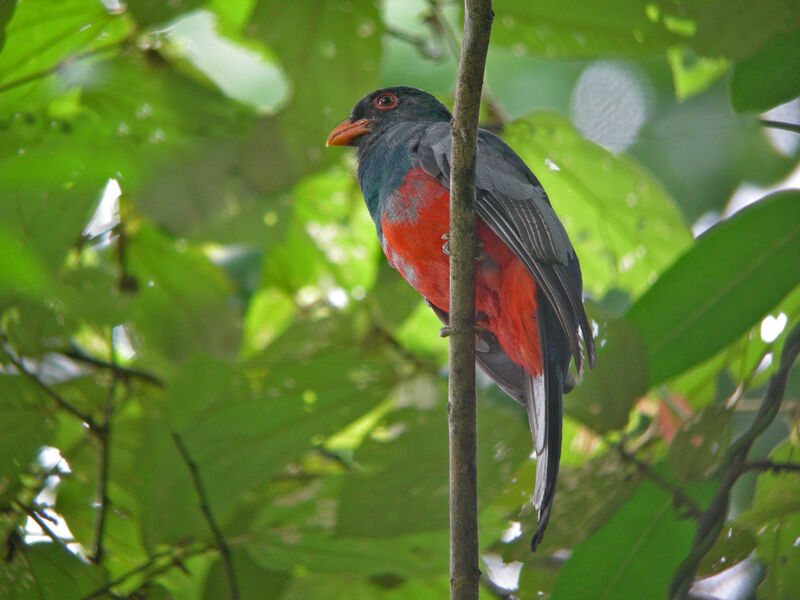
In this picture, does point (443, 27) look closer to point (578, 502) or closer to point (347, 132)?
point (347, 132)

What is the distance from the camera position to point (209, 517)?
→ 211cm

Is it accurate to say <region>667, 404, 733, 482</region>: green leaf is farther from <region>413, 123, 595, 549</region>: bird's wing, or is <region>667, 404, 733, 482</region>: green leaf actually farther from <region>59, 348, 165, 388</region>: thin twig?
<region>59, 348, 165, 388</region>: thin twig

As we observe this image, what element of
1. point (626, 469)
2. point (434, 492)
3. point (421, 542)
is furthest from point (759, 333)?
point (421, 542)

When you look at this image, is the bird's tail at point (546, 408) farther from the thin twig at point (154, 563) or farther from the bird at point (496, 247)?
the thin twig at point (154, 563)

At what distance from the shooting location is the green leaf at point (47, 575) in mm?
1822

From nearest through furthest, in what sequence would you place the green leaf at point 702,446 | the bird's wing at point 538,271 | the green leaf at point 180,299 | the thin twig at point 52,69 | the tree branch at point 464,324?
the tree branch at point 464,324 → the bird's wing at point 538,271 → the green leaf at point 702,446 → the thin twig at point 52,69 → the green leaf at point 180,299

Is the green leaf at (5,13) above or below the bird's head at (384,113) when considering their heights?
below

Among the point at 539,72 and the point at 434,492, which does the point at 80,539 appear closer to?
the point at 434,492

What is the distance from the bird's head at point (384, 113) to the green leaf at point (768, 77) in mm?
694

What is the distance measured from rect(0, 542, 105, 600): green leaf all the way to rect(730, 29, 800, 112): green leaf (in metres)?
1.79

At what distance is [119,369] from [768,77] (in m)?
2.18

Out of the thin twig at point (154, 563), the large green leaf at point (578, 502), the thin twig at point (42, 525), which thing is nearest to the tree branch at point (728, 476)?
the large green leaf at point (578, 502)

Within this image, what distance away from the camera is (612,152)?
7.13 ft

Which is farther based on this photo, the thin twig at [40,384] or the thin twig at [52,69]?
the thin twig at [40,384]
